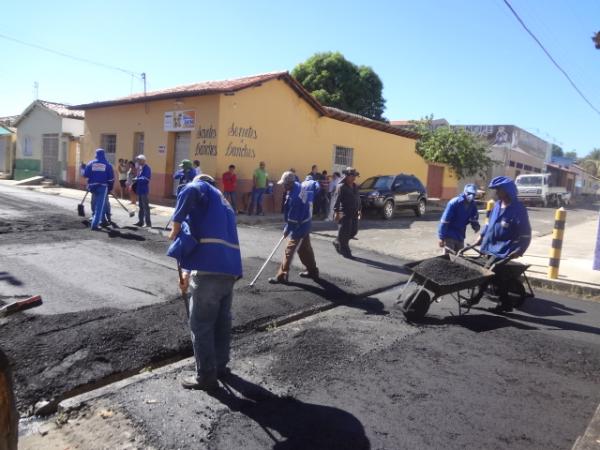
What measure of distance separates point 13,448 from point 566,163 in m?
65.8

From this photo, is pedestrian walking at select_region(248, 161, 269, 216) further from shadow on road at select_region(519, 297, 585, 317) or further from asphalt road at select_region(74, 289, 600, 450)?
asphalt road at select_region(74, 289, 600, 450)

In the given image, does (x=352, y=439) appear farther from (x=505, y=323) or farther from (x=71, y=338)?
(x=505, y=323)

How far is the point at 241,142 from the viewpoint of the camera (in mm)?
16031

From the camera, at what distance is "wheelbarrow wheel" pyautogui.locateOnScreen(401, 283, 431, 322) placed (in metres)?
5.67

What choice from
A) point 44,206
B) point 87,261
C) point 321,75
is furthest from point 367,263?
point 321,75

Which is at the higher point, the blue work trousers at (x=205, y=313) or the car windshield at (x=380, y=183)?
the car windshield at (x=380, y=183)

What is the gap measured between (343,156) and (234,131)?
6216 millimetres

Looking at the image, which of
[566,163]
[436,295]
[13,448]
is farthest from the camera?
[566,163]

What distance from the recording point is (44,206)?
535 inches

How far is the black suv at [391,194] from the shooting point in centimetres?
1673

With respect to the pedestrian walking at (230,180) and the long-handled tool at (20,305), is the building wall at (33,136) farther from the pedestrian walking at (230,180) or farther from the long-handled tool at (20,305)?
the long-handled tool at (20,305)

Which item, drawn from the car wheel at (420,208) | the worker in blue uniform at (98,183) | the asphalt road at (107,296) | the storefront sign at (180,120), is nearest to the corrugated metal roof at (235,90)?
the storefront sign at (180,120)

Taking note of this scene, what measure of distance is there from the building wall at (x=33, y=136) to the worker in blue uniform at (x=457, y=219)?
22.0m

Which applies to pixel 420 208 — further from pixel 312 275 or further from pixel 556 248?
pixel 312 275
